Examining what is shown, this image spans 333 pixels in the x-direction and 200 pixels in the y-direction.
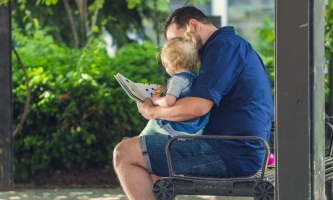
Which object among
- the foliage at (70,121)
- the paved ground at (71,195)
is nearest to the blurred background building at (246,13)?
the foliage at (70,121)

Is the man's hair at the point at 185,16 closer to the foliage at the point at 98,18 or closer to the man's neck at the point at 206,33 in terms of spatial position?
the man's neck at the point at 206,33

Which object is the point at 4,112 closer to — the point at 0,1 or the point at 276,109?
the point at 0,1

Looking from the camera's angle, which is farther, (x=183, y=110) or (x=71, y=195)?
(x=71, y=195)

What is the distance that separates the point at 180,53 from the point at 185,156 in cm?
54

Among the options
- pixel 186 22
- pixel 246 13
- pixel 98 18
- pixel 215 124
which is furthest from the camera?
pixel 246 13

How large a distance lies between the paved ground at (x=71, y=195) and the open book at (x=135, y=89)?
2.16 metres

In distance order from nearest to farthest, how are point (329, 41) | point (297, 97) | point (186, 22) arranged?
point (297, 97) → point (186, 22) → point (329, 41)

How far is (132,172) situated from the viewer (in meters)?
4.29

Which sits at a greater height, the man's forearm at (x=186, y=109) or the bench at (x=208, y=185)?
the man's forearm at (x=186, y=109)

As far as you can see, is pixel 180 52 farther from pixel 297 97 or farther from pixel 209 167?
pixel 297 97

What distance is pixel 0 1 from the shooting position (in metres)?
6.02

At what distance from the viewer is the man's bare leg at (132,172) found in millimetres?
4273

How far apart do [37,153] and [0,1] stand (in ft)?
6.03

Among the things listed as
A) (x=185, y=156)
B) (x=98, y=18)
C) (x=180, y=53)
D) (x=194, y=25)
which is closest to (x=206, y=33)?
(x=194, y=25)
